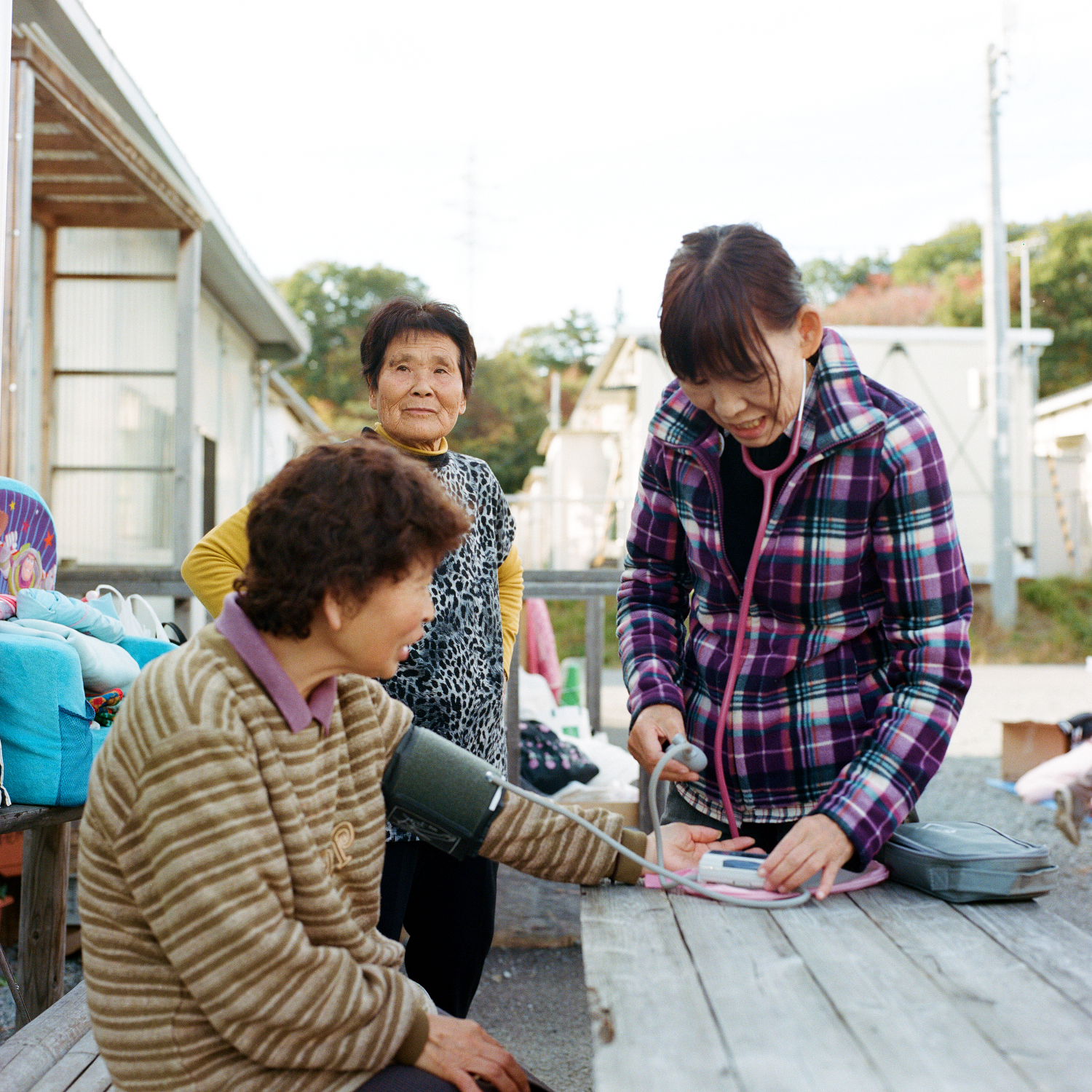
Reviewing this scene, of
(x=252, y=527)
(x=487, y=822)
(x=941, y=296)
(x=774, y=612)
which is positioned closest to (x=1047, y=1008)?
(x=774, y=612)

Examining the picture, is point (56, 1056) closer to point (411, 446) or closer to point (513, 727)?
point (411, 446)

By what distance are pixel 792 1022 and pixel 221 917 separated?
653 millimetres

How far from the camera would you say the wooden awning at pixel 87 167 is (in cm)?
492

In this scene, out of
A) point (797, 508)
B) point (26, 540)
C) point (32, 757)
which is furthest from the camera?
point (26, 540)

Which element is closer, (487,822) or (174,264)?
(487,822)

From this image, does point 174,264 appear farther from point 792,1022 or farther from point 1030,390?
point 1030,390

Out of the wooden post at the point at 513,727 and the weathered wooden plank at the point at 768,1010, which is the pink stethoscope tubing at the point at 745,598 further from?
the wooden post at the point at 513,727

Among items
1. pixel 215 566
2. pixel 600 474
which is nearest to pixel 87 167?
pixel 215 566

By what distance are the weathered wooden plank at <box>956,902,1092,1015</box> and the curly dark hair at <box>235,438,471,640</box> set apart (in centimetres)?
93

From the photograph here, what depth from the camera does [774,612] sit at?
1.72 meters

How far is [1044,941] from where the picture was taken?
1451mm

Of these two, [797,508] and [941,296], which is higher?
[941,296]

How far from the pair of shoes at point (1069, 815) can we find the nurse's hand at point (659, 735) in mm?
3704

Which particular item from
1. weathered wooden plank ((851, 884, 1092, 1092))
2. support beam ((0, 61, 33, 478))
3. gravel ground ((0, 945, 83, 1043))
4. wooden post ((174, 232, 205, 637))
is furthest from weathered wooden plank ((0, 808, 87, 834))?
wooden post ((174, 232, 205, 637))
